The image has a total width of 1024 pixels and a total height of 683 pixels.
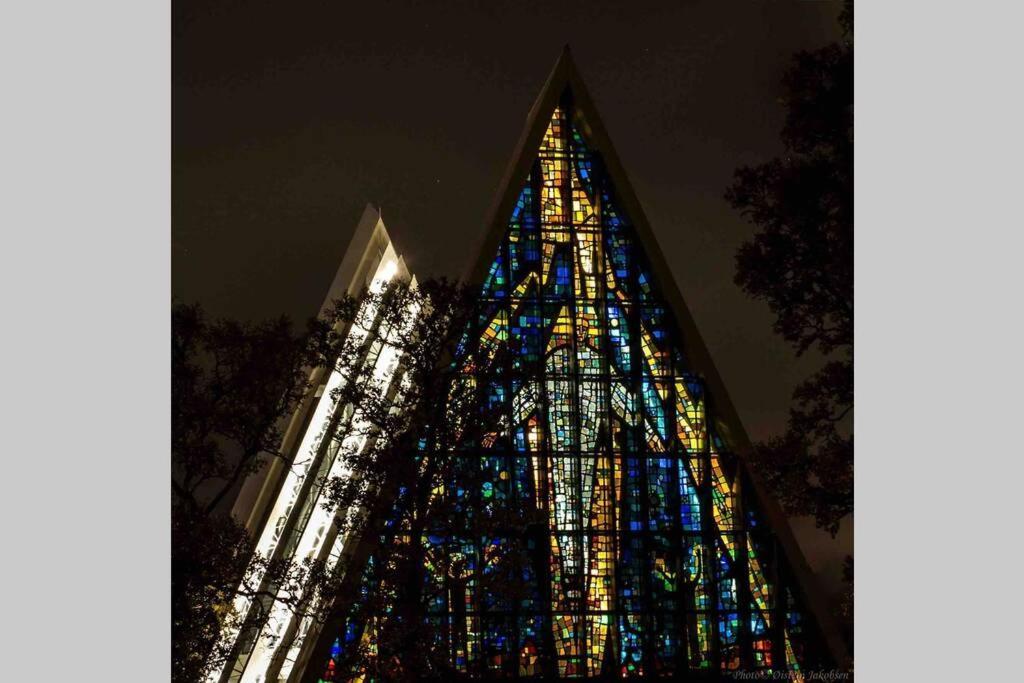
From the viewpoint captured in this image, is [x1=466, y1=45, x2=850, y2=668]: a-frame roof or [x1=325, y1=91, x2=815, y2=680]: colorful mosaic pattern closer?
[x1=325, y1=91, x2=815, y2=680]: colorful mosaic pattern

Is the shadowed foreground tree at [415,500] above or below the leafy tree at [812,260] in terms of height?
below

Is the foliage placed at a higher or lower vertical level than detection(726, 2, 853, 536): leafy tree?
lower

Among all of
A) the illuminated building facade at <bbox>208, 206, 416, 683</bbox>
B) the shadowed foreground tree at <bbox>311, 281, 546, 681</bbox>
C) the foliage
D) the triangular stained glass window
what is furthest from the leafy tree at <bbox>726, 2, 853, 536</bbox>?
the foliage

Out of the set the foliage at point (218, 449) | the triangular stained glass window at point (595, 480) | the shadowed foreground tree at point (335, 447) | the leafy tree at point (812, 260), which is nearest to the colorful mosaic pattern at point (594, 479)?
the triangular stained glass window at point (595, 480)

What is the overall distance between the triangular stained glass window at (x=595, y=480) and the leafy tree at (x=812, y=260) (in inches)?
9.8

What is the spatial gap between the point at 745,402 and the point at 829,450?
362 mm

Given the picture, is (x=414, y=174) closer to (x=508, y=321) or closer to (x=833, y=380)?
(x=508, y=321)

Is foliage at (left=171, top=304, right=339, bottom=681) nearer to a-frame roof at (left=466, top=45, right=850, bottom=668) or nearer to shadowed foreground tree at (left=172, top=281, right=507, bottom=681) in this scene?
shadowed foreground tree at (left=172, top=281, right=507, bottom=681)

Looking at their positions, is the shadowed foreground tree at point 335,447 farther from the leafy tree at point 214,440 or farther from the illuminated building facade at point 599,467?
the illuminated building facade at point 599,467

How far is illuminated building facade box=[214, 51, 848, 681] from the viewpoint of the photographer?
17.2ft

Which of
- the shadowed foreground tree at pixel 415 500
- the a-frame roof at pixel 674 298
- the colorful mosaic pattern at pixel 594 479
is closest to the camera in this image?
the shadowed foreground tree at pixel 415 500

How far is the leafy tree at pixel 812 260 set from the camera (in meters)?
5.41
